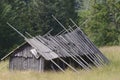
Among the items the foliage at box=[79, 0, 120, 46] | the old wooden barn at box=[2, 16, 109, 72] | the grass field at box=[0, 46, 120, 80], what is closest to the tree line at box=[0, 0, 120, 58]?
the foliage at box=[79, 0, 120, 46]

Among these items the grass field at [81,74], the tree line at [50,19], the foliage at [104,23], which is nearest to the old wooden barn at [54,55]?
the grass field at [81,74]

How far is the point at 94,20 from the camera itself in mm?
48656

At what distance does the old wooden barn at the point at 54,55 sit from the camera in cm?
2652

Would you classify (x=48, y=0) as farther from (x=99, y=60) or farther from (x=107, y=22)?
(x=99, y=60)

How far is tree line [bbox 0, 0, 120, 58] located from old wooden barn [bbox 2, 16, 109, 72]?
13.6 metres

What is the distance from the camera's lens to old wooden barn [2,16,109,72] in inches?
1044

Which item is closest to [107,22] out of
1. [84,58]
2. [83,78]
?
[84,58]

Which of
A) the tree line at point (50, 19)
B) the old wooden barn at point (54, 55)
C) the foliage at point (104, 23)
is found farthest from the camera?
the foliage at point (104, 23)

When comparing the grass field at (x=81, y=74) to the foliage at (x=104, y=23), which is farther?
the foliage at (x=104, y=23)

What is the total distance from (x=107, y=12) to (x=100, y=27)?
1843mm

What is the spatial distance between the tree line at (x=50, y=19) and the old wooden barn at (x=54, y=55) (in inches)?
537

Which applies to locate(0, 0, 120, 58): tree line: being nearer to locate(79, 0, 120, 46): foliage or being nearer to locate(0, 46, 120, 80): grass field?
locate(79, 0, 120, 46): foliage

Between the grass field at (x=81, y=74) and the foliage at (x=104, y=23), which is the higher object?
the grass field at (x=81, y=74)

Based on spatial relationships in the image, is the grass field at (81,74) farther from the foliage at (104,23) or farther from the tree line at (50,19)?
the foliage at (104,23)
